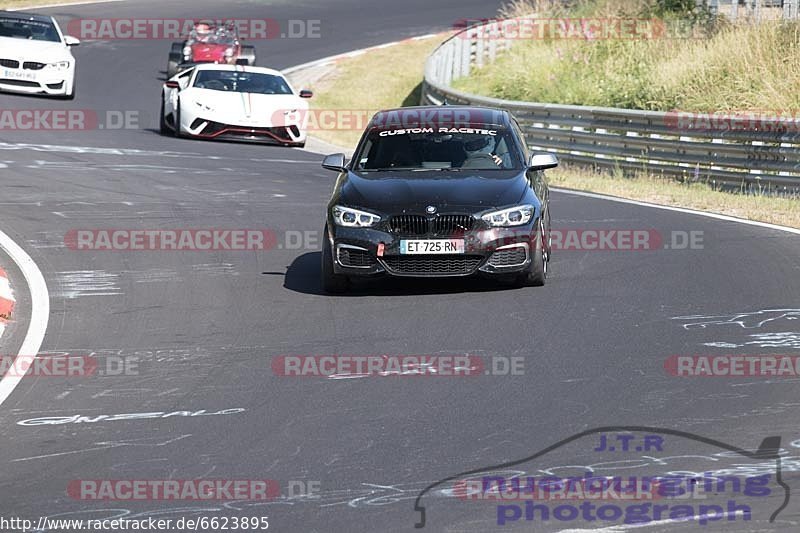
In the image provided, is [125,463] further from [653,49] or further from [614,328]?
[653,49]

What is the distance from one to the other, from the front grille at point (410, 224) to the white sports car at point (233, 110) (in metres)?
13.4

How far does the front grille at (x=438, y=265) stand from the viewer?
11.1 metres

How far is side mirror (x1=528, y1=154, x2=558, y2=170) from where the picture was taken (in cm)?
1193

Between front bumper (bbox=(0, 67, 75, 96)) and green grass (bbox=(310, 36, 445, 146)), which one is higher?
front bumper (bbox=(0, 67, 75, 96))

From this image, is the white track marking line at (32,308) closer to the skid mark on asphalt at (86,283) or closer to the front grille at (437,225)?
the skid mark on asphalt at (86,283)

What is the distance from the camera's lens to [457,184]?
1162cm

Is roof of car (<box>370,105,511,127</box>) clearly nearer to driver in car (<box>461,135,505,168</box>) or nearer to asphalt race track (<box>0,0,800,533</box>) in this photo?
driver in car (<box>461,135,505,168</box>)

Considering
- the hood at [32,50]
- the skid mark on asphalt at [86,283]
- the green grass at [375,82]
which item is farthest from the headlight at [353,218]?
the green grass at [375,82]

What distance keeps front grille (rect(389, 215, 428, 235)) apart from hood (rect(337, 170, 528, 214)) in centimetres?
6

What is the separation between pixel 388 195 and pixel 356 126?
19537 mm

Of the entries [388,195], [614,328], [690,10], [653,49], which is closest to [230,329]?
[388,195]

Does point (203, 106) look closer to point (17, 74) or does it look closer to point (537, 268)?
point (17, 74)

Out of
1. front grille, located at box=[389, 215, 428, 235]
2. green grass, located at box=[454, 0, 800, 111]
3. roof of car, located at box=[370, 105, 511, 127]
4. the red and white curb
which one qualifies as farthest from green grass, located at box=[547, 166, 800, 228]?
the red and white curb

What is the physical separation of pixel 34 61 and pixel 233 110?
204 inches
